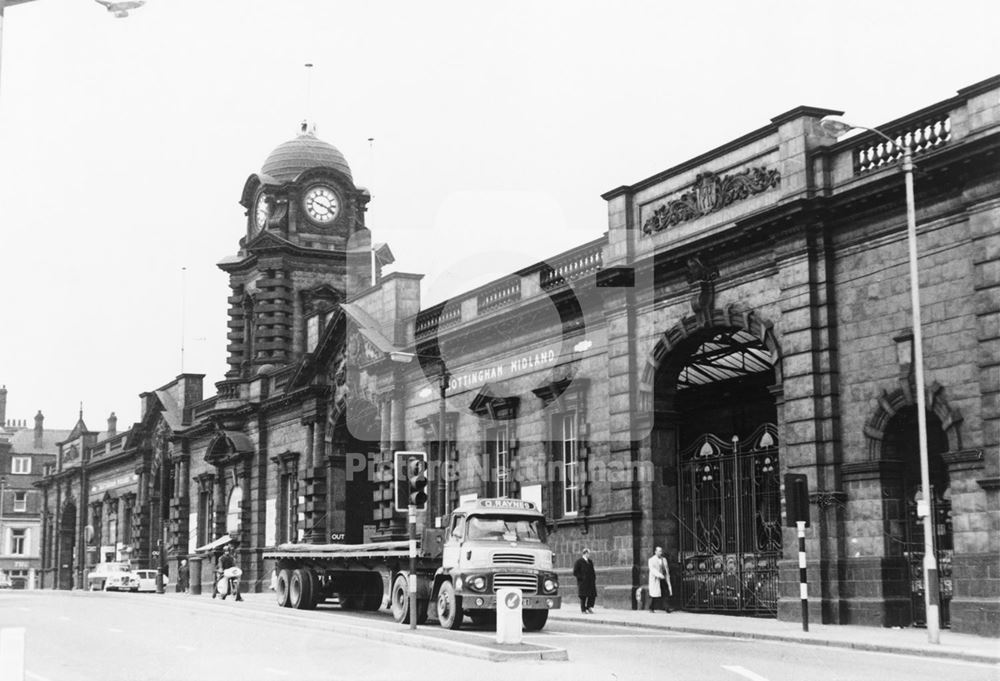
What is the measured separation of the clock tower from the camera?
58.2 m

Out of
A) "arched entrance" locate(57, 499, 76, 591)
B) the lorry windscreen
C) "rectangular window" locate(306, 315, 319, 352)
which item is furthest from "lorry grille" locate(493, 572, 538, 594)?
"arched entrance" locate(57, 499, 76, 591)

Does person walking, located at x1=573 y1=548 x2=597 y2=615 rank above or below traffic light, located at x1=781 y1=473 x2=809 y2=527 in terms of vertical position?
below

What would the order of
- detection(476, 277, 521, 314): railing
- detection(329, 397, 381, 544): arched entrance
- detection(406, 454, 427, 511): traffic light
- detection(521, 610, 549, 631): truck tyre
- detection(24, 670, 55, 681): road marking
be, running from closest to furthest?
1. detection(24, 670, 55, 681): road marking
2. detection(406, 454, 427, 511): traffic light
3. detection(521, 610, 549, 631): truck tyre
4. detection(476, 277, 521, 314): railing
5. detection(329, 397, 381, 544): arched entrance

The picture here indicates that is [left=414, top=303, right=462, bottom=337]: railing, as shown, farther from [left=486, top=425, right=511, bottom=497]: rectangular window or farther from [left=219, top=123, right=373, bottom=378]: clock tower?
[left=219, top=123, right=373, bottom=378]: clock tower

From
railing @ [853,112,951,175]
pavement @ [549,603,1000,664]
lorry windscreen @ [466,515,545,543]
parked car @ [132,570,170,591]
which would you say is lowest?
parked car @ [132,570,170,591]

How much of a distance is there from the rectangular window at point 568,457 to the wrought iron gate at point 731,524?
3.51m

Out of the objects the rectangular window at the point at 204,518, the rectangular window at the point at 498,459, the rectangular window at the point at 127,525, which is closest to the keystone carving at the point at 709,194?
the rectangular window at the point at 498,459

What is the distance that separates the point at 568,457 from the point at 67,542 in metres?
62.4

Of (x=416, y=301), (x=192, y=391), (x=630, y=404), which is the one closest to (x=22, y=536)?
(x=192, y=391)

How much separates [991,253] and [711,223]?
8203 millimetres

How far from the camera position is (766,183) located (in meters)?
28.3

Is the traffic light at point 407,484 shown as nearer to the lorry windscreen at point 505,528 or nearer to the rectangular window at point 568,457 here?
the lorry windscreen at point 505,528

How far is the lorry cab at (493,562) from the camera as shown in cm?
2408

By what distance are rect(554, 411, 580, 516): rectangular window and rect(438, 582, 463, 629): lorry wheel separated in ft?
31.7
